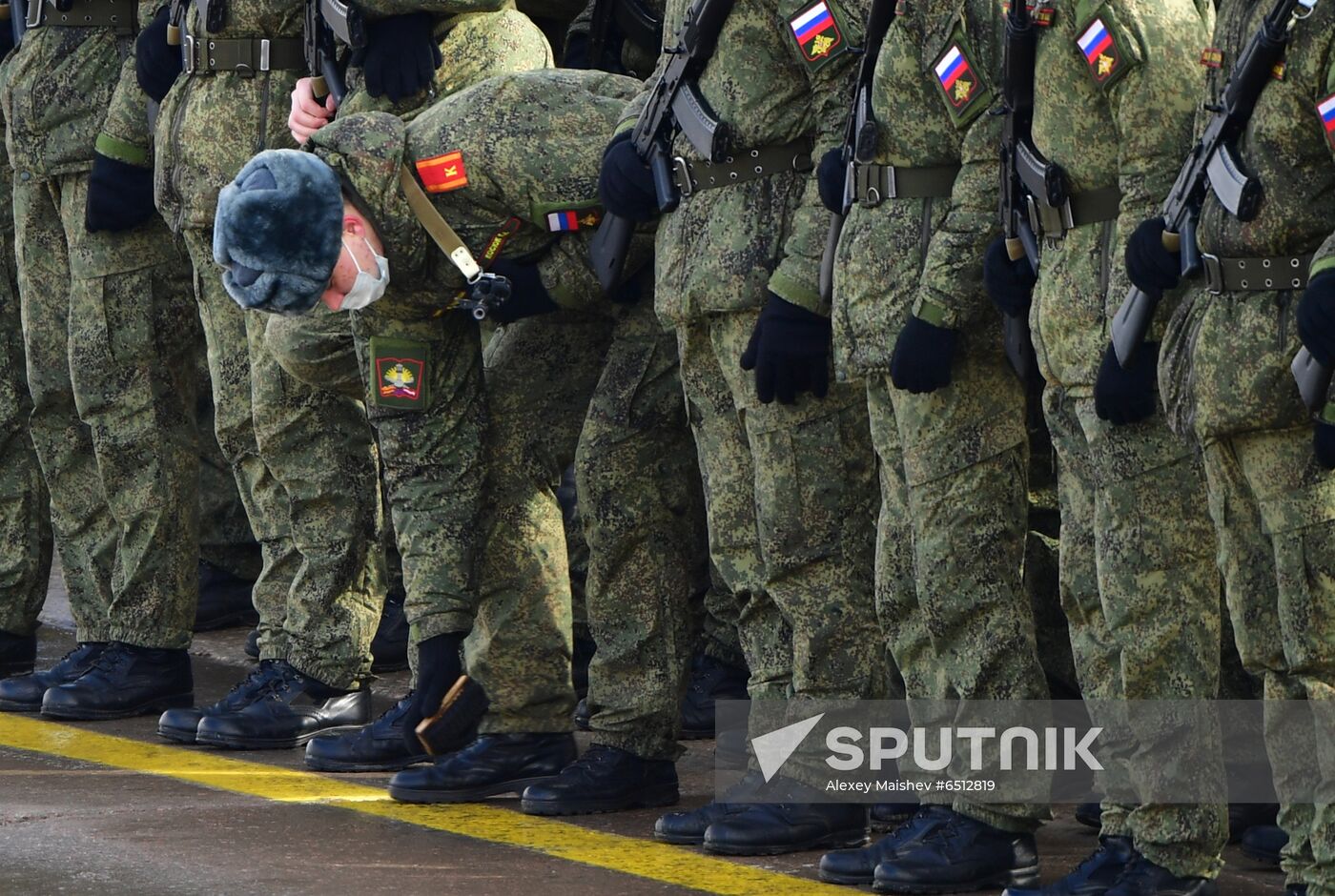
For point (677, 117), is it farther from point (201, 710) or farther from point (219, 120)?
point (201, 710)

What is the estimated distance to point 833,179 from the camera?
16.6 feet

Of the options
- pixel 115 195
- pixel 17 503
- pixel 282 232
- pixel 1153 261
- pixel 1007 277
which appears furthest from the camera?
pixel 17 503

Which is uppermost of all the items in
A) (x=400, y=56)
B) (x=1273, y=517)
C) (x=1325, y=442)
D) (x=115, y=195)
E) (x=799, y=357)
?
(x=400, y=56)

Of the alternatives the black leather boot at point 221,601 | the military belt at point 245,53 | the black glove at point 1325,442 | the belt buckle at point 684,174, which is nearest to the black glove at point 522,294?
the belt buckle at point 684,174

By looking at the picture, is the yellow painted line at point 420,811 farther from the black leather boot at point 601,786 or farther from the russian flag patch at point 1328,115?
the russian flag patch at point 1328,115

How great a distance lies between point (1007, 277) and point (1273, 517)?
0.84 m

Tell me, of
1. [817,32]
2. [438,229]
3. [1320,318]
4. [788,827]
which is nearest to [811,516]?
[788,827]

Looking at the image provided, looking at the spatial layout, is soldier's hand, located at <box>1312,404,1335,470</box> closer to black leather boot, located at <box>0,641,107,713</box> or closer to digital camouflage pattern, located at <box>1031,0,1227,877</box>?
digital camouflage pattern, located at <box>1031,0,1227,877</box>

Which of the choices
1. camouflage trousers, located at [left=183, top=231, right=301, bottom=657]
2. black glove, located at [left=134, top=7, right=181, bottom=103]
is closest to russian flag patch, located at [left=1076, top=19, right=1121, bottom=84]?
camouflage trousers, located at [left=183, top=231, right=301, bottom=657]

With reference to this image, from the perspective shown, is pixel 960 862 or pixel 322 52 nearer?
pixel 960 862

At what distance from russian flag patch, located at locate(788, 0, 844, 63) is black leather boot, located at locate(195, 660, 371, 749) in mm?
2421

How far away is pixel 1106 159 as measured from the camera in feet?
15.0

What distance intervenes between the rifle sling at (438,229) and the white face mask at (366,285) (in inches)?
5.1

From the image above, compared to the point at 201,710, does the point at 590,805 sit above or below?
below
